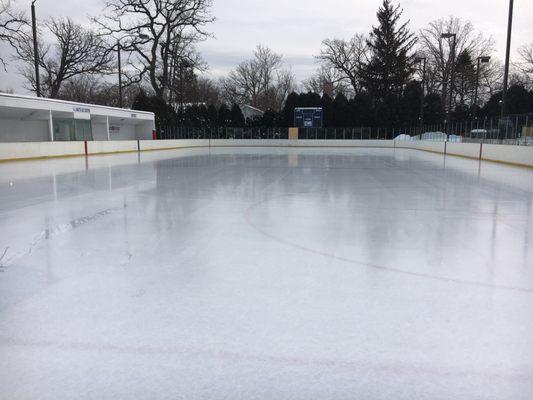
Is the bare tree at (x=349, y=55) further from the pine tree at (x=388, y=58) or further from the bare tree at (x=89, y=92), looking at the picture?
the bare tree at (x=89, y=92)

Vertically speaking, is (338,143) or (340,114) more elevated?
(340,114)

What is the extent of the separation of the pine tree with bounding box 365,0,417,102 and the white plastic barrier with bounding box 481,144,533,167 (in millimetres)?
34597

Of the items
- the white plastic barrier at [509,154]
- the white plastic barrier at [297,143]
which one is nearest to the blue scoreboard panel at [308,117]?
the white plastic barrier at [297,143]

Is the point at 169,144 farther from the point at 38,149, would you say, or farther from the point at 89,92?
the point at 89,92

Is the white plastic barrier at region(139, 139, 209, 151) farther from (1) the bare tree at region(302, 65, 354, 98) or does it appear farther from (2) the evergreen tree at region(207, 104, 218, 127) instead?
(1) the bare tree at region(302, 65, 354, 98)

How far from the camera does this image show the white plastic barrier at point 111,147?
26.4 metres

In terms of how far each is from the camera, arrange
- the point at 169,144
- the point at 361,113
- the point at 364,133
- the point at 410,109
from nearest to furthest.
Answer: the point at 169,144, the point at 364,133, the point at 361,113, the point at 410,109

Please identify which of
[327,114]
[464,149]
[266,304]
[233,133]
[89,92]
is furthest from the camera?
[89,92]

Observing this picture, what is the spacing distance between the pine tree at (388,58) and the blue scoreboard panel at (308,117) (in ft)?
43.5

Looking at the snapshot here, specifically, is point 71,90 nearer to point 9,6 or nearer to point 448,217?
point 9,6

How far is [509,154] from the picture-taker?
19.7 m

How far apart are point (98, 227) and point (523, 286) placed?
5.34 metres

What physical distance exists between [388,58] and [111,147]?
3931cm

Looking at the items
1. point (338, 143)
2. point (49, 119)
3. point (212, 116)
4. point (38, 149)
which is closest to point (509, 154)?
point (38, 149)
